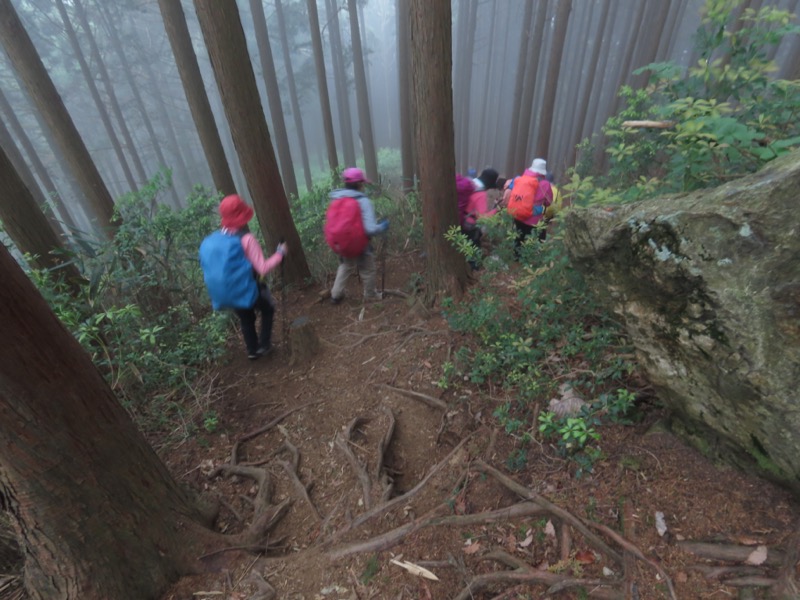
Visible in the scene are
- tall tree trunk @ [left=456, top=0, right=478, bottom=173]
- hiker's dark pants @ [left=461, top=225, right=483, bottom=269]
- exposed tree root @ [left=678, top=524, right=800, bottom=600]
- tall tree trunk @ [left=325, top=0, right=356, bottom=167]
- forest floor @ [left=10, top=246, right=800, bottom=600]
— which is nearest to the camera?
exposed tree root @ [left=678, top=524, right=800, bottom=600]

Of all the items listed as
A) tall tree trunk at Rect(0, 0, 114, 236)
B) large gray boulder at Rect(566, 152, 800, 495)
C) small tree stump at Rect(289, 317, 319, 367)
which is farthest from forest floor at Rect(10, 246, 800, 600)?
tall tree trunk at Rect(0, 0, 114, 236)

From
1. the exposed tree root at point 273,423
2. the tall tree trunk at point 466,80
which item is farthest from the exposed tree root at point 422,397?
the tall tree trunk at point 466,80

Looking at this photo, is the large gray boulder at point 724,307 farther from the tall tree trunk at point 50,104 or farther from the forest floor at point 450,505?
the tall tree trunk at point 50,104

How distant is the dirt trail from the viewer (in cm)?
189

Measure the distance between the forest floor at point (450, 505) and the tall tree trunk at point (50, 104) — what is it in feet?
15.2

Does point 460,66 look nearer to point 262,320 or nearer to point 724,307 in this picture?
point 262,320

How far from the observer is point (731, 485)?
1.99 meters

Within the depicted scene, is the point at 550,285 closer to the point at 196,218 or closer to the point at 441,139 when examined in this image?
the point at 441,139

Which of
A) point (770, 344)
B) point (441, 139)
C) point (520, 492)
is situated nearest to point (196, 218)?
point (441, 139)

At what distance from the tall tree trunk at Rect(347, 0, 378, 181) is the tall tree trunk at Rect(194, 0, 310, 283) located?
1021 cm

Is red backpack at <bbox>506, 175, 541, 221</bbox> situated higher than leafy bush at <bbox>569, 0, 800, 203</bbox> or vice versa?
leafy bush at <bbox>569, 0, 800, 203</bbox>

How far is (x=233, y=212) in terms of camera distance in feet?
13.1

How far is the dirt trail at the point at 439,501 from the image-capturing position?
189cm

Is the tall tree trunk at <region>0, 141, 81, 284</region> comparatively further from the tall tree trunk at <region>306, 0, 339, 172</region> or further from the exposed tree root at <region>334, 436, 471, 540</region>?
the tall tree trunk at <region>306, 0, 339, 172</region>
